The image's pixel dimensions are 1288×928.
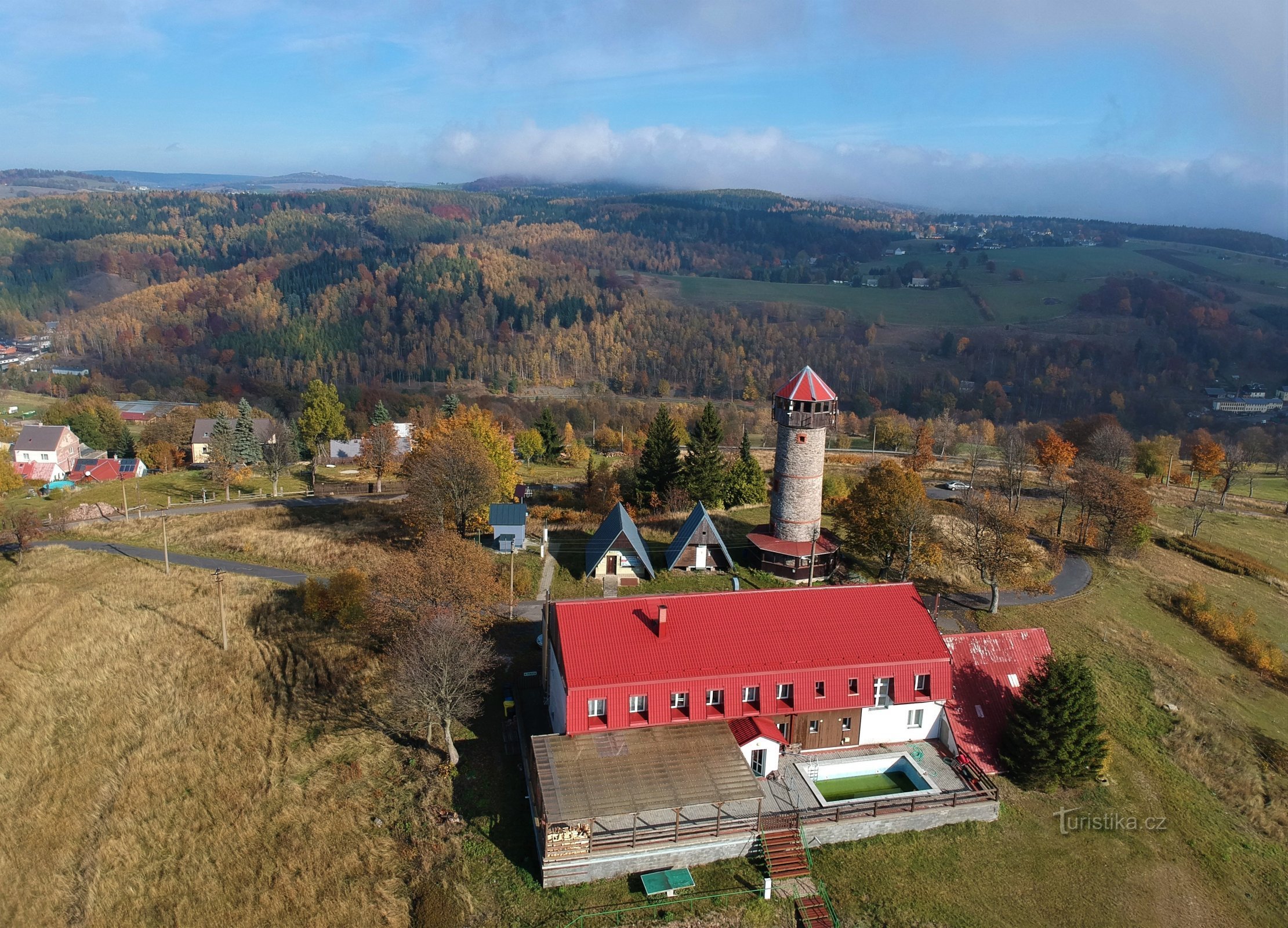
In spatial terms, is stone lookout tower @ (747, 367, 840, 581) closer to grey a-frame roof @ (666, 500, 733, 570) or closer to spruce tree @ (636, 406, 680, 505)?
grey a-frame roof @ (666, 500, 733, 570)

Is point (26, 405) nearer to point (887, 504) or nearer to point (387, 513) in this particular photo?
point (387, 513)

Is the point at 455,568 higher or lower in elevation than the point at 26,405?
higher

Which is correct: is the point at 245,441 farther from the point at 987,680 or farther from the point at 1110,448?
the point at 1110,448

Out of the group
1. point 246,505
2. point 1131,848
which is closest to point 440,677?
point 1131,848

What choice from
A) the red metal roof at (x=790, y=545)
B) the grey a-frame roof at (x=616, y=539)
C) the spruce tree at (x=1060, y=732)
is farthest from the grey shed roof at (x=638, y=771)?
the red metal roof at (x=790, y=545)

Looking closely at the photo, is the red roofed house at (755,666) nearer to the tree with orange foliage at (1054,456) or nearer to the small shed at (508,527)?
the small shed at (508,527)

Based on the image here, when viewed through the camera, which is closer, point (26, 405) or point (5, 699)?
point (5, 699)

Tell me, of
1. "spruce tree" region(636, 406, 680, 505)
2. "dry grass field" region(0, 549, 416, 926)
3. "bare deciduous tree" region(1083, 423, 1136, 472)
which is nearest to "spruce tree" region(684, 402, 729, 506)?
"spruce tree" region(636, 406, 680, 505)

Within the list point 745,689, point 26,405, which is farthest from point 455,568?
point 26,405
